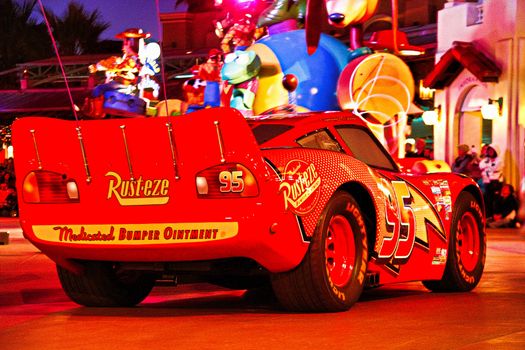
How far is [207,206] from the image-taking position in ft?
23.3

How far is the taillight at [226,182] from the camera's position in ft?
23.0

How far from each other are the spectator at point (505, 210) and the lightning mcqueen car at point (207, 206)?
13810mm

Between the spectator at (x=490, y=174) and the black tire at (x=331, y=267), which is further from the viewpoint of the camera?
the spectator at (x=490, y=174)

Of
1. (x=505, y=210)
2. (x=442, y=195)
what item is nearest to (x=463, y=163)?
(x=505, y=210)

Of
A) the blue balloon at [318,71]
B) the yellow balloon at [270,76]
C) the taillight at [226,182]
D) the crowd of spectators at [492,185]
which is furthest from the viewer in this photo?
the yellow balloon at [270,76]

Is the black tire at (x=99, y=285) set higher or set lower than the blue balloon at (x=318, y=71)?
lower

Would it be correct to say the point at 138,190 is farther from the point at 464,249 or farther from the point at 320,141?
the point at 464,249

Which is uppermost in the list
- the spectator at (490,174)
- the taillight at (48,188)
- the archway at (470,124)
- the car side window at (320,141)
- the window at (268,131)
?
the window at (268,131)

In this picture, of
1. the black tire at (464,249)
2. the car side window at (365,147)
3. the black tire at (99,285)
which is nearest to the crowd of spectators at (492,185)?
the black tire at (464,249)

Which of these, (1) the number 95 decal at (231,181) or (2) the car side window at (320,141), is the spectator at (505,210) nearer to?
(2) the car side window at (320,141)

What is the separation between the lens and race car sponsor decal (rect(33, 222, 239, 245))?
23.2 ft

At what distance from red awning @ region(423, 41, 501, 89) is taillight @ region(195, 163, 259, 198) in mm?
19669

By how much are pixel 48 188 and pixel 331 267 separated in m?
1.90

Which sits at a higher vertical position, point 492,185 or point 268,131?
point 268,131
